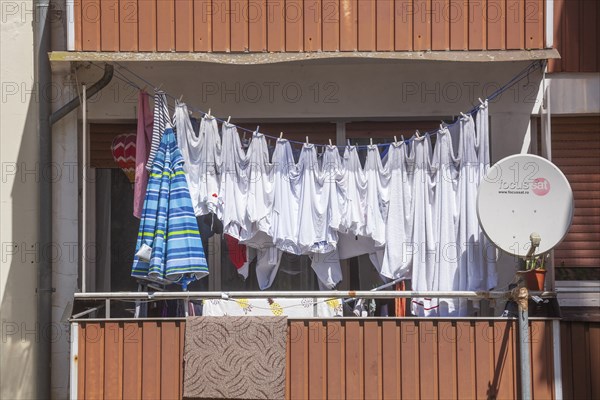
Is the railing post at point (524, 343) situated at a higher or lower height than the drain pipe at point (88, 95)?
lower

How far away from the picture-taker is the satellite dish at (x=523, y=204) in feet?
24.1

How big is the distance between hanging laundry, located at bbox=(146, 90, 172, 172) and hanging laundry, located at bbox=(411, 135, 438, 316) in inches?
91.7

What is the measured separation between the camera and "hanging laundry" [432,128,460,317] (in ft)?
25.9

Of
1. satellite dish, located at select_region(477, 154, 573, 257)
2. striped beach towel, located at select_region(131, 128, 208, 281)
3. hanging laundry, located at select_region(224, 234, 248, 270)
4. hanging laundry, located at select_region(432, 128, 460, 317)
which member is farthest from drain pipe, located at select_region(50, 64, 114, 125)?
satellite dish, located at select_region(477, 154, 573, 257)

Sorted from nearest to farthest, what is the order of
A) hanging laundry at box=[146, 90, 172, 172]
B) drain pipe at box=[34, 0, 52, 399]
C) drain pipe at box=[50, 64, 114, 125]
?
hanging laundry at box=[146, 90, 172, 172], drain pipe at box=[50, 64, 114, 125], drain pipe at box=[34, 0, 52, 399]

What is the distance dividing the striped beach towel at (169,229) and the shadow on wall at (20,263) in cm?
147

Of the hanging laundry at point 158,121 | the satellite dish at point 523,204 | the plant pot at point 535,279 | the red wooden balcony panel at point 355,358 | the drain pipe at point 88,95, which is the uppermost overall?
the drain pipe at point 88,95

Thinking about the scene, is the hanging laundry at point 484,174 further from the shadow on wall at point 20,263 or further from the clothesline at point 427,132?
the shadow on wall at point 20,263

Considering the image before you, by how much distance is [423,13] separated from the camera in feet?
26.2

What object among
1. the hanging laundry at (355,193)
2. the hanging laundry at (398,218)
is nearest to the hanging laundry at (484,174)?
the hanging laundry at (398,218)

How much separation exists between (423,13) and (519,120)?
60.5 inches

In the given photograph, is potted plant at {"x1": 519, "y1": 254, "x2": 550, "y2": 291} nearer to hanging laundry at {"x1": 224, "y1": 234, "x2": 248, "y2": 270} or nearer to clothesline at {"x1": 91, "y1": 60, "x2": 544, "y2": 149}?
clothesline at {"x1": 91, "y1": 60, "x2": 544, "y2": 149}

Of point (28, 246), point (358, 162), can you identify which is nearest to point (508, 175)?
point (358, 162)

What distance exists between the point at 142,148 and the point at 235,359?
214 centimetres
